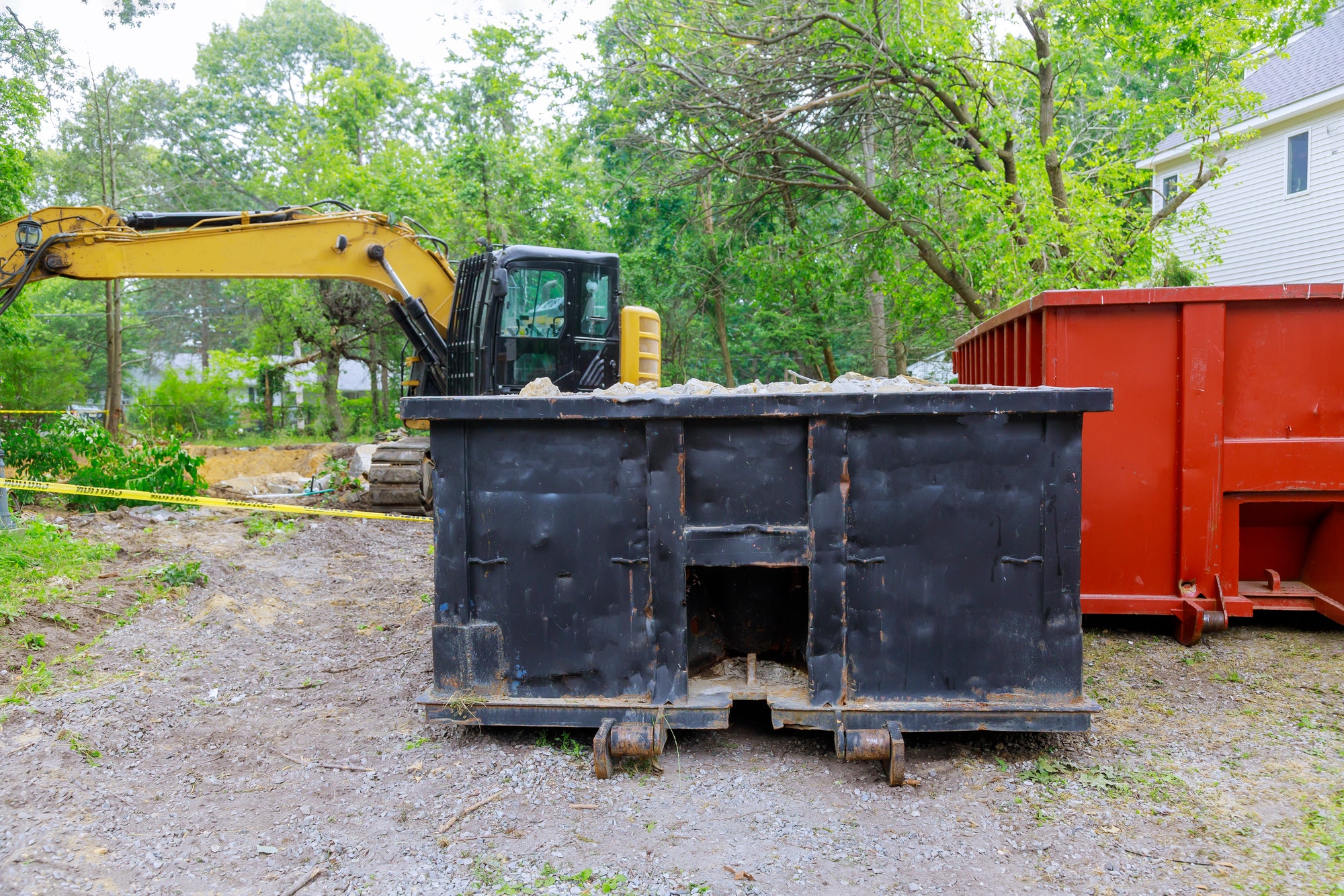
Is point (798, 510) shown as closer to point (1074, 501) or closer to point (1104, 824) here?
point (1074, 501)

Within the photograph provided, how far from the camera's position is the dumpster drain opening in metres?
4.03

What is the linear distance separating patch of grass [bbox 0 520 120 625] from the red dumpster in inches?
263

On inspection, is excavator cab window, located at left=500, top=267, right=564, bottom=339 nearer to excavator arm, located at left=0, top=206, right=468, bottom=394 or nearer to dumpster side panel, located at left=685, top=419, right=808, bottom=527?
excavator arm, located at left=0, top=206, right=468, bottom=394

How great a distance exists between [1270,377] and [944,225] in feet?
30.1

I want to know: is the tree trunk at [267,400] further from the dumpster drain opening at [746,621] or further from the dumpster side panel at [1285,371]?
the dumpster side panel at [1285,371]

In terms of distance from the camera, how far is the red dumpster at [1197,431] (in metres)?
5.08

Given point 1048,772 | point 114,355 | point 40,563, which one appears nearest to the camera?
point 1048,772

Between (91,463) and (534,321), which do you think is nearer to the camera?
(534,321)

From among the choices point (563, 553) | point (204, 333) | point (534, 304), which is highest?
point (204, 333)

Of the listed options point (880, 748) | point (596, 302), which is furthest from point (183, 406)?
point (880, 748)

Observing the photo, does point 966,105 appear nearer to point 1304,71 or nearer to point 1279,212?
point 1279,212

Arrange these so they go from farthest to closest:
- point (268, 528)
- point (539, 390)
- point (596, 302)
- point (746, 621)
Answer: point (268, 528)
point (596, 302)
point (746, 621)
point (539, 390)

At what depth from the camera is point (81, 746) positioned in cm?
398

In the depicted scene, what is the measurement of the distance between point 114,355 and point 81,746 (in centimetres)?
1809
